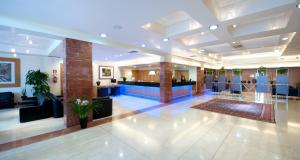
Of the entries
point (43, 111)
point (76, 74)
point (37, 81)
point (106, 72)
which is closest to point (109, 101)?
point (76, 74)

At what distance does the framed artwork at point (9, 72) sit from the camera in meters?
5.63

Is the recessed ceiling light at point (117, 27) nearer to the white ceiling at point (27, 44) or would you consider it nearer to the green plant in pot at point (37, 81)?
the white ceiling at point (27, 44)

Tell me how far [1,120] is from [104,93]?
16.6ft

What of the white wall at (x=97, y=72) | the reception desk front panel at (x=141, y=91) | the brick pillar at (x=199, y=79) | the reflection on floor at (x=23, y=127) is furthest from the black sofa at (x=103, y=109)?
the brick pillar at (x=199, y=79)

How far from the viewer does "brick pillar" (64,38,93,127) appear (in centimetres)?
345

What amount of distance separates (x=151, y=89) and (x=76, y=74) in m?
4.68

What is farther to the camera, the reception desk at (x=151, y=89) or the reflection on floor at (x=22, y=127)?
the reception desk at (x=151, y=89)

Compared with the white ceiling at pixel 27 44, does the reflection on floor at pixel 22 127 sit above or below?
below

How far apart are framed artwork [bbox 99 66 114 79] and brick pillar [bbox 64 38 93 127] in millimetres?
5806

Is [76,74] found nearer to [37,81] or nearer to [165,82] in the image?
[37,81]

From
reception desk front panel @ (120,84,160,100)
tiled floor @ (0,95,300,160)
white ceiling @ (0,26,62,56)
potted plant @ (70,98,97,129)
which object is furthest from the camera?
reception desk front panel @ (120,84,160,100)

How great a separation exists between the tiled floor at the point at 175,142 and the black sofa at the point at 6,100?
4.74 m

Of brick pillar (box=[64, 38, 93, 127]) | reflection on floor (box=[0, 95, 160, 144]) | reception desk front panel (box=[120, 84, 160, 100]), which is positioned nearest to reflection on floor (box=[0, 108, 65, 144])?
reflection on floor (box=[0, 95, 160, 144])

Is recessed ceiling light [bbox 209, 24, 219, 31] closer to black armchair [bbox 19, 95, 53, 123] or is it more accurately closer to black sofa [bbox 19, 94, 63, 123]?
black sofa [bbox 19, 94, 63, 123]
